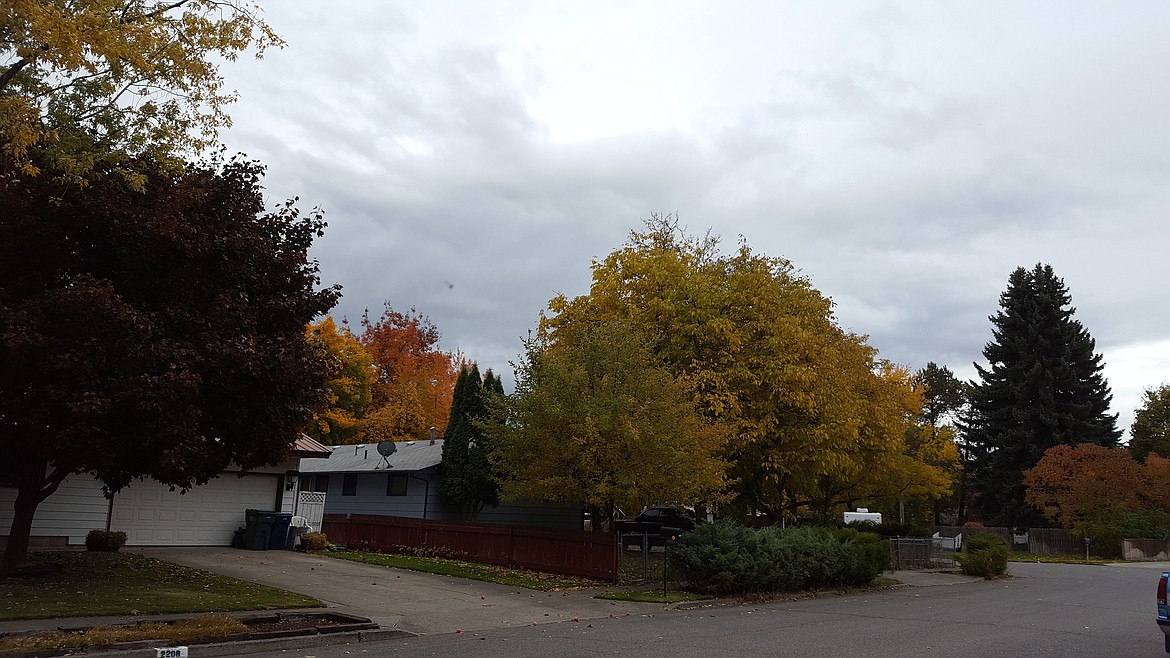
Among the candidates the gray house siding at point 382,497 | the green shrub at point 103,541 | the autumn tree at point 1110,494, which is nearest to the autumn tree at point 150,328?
the green shrub at point 103,541

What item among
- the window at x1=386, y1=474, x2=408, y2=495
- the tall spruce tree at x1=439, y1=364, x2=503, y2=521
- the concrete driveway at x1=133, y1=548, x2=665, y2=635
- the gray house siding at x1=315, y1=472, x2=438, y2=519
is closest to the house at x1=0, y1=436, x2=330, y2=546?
the concrete driveway at x1=133, y1=548, x2=665, y2=635

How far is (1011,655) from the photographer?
11375 millimetres

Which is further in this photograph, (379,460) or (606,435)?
(379,460)

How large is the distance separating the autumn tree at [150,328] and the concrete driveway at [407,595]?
10.3 feet

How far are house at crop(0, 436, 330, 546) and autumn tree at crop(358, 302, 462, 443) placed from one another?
22764 mm

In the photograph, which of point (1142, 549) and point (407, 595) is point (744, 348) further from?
point (1142, 549)

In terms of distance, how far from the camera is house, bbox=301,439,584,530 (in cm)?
3075

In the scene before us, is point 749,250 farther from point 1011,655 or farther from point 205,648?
point 205,648

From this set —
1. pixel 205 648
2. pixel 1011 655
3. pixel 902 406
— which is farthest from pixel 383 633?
pixel 902 406

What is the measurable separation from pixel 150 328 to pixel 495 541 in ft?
39.6

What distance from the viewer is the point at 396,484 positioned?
32.0 metres

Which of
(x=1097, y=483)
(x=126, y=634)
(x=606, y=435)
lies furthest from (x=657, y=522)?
(x=1097, y=483)

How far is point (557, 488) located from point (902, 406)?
22.3 metres

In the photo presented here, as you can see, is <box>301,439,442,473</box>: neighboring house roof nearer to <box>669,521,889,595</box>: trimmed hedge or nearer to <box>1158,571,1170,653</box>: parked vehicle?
<box>669,521,889,595</box>: trimmed hedge
